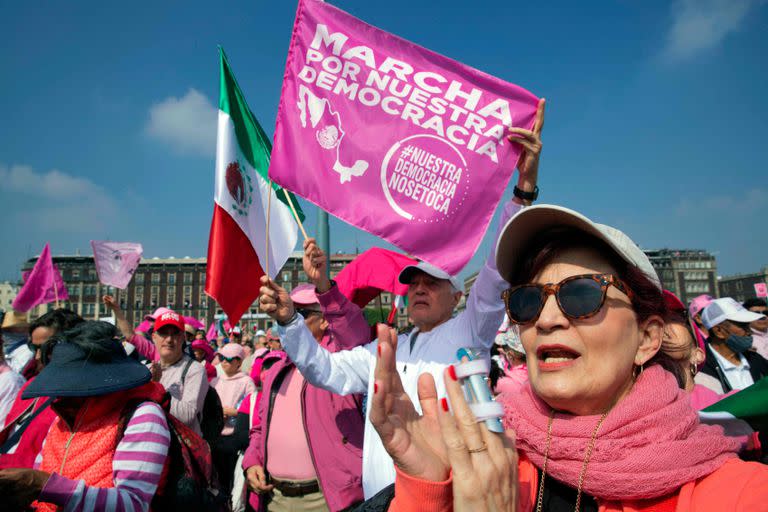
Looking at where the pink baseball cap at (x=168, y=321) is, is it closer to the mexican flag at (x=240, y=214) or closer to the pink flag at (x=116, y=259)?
the mexican flag at (x=240, y=214)

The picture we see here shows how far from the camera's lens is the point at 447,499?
114cm

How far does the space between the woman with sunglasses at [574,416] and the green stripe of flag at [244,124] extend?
2.96 metres

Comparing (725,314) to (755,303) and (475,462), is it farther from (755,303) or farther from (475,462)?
(475,462)

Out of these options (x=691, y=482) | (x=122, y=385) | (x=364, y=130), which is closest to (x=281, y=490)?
(x=122, y=385)

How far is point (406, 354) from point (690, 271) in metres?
121

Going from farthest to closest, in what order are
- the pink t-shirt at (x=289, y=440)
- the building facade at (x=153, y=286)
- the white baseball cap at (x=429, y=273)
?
the building facade at (x=153, y=286) < the pink t-shirt at (x=289, y=440) < the white baseball cap at (x=429, y=273)

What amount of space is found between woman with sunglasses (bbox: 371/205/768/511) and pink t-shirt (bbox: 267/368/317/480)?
2.41m

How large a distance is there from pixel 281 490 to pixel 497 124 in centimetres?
288

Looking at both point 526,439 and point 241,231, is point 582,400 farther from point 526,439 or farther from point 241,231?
point 241,231

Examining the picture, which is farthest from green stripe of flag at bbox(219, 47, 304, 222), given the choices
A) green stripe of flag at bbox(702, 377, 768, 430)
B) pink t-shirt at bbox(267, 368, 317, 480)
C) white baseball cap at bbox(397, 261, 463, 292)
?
green stripe of flag at bbox(702, 377, 768, 430)

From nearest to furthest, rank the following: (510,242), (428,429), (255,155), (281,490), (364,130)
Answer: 1. (428,429)
2. (510,242)
3. (364,130)
4. (281,490)
5. (255,155)

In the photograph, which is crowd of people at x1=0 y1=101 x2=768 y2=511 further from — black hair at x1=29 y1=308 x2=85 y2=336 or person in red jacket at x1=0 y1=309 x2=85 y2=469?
black hair at x1=29 y1=308 x2=85 y2=336

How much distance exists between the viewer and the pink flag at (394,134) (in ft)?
10.0

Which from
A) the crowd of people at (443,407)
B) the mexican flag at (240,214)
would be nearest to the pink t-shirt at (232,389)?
the crowd of people at (443,407)
